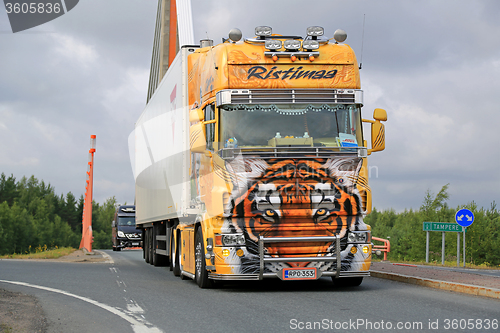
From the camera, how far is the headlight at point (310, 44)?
11078 mm

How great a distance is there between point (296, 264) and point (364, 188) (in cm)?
174

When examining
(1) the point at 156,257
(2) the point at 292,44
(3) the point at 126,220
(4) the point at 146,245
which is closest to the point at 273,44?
(2) the point at 292,44

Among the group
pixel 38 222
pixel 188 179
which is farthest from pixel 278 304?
pixel 38 222

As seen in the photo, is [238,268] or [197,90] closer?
[238,268]

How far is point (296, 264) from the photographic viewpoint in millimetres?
10289

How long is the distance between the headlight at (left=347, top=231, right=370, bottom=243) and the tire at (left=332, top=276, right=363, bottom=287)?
116 centimetres

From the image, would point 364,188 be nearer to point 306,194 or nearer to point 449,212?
point 306,194

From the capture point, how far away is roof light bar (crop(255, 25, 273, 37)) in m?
11.3

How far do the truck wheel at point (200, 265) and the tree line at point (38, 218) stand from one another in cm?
9034

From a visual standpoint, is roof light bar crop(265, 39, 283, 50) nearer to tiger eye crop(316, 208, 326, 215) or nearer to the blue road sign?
tiger eye crop(316, 208, 326, 215)

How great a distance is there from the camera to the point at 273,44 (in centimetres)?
1102

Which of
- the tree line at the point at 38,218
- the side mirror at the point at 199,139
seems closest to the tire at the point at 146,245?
the side mirror at the point at 199,139

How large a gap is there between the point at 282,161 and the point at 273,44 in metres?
2.21

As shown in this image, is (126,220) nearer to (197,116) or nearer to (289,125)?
(197,116)
